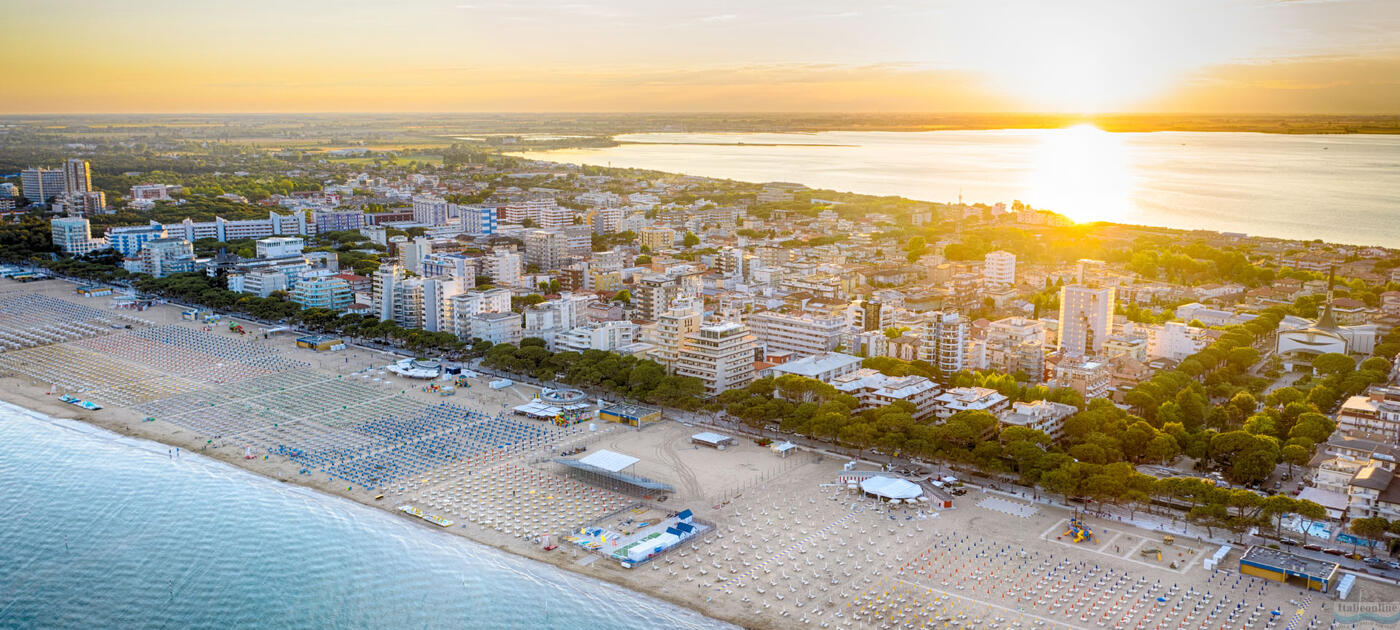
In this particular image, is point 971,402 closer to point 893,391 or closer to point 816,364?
point 893,391

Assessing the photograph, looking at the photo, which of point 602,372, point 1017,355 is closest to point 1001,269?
point 1017,355

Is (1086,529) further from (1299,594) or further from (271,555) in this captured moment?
(271,555)

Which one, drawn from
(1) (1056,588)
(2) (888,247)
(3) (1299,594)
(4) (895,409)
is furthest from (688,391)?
(2) (888,247)

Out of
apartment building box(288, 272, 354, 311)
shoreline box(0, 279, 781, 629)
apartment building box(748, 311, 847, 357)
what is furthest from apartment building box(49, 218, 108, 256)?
apartment building box(748, 311, 847, 357)

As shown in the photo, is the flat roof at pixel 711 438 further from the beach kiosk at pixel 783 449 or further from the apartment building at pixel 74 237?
the apartment building at pixel 74 237

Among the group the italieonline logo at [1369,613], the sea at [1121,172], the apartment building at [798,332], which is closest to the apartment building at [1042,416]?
the italieonline logo at [1369,613]

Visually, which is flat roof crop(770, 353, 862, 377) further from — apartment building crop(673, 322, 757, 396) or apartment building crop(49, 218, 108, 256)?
apartment building crop(49, 218, 108, 256)
